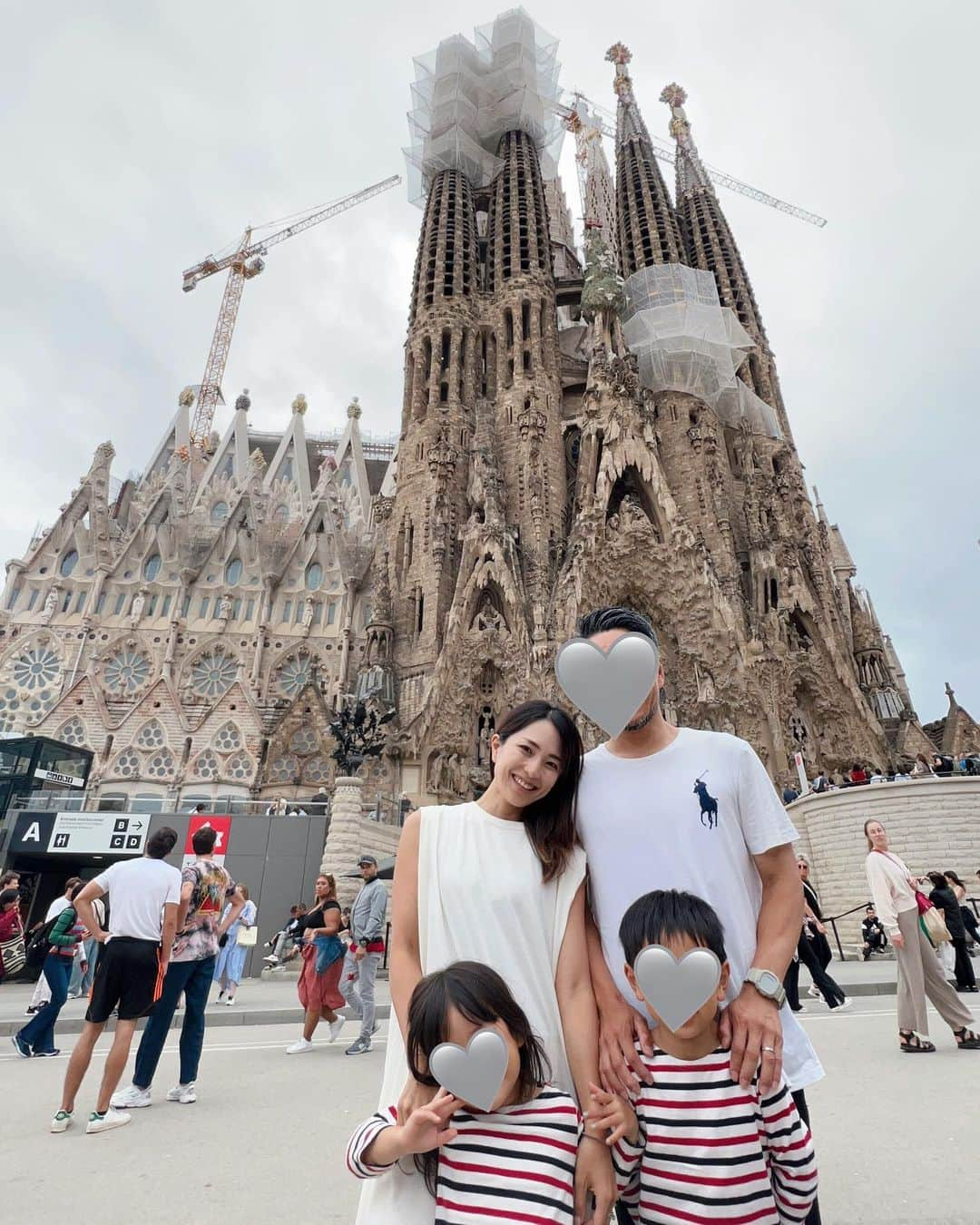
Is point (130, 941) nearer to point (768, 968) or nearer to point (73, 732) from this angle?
point (768, 968)

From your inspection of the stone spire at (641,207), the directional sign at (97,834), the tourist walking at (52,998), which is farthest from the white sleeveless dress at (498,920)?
the stone spire at (641,207)

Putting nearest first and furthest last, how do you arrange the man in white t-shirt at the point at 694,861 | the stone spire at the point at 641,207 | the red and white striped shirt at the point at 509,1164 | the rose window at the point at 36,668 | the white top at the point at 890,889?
the red and white striped shirt at the point at 509,1164
the man in white t-shirt at the point at 694,861
the white top at the point at 890,889
the rose window at the point at 36,668
the stone spire at the point at 641,207

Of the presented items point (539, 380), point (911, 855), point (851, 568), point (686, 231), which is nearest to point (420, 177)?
point (686, 231)

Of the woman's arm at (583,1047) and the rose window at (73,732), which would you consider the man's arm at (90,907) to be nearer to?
the woman's arm at (583,1047)

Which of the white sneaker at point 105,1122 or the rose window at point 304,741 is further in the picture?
the rose window at point 304,741

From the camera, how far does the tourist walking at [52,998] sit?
196 inches

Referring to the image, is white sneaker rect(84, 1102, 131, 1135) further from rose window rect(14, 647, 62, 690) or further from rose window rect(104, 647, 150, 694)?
rose window rect(14, 647, 62, 690)

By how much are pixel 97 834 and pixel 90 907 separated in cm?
1213

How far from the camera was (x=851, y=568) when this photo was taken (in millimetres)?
38812

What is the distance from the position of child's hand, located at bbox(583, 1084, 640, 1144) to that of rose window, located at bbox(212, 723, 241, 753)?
2719 cm
